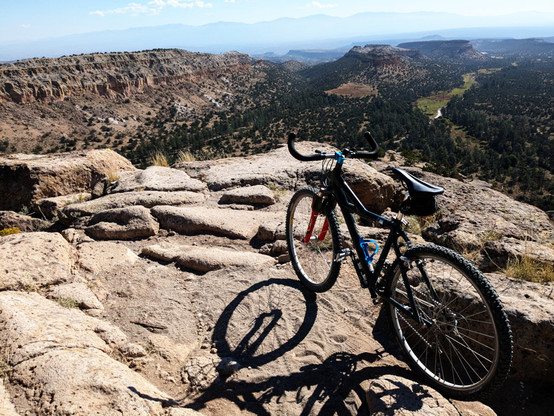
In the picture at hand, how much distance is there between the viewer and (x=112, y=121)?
6425cm

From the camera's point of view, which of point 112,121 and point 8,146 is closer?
point 8,146

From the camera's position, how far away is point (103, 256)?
16.3 feet

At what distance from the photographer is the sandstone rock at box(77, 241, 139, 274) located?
15.3ft

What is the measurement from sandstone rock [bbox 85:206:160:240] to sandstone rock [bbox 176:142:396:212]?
225 cm

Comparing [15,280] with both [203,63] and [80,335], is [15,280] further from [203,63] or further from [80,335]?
[203,63]

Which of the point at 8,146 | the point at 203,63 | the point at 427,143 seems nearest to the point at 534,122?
the point at 427,143

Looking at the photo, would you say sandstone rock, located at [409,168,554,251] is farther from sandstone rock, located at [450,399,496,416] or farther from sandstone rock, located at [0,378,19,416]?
sandstone rock, located at [0,378,19,416]

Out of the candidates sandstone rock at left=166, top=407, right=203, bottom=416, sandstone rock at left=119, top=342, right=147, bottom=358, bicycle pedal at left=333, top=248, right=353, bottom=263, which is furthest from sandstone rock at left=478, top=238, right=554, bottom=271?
sandstone rock at left=119, top=342, right=147, bottom=358

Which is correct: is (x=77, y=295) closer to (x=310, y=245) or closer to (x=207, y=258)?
(x=207, y=258)

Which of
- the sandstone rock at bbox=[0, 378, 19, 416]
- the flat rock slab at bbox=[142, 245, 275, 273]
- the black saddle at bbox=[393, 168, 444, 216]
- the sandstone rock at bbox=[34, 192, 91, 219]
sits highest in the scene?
the black saddle at bbox=[393, 168, 444, 216]

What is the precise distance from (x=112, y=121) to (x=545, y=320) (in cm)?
7268

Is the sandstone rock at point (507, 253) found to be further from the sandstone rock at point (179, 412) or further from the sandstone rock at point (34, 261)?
the sandstone rock at point (34, 261)

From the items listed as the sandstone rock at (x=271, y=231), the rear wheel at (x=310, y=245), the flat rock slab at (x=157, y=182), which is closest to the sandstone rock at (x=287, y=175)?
the flat rock slab at (x=157, y=182)

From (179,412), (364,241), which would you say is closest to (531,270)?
(364,241)
